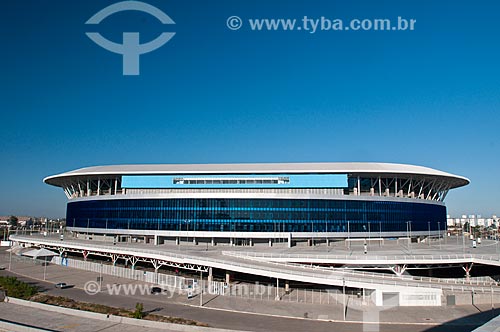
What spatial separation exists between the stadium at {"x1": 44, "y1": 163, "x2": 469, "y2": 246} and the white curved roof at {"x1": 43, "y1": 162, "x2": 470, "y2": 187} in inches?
6.7

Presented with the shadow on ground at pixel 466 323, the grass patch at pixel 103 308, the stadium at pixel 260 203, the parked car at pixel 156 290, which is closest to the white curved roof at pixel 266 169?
the stadium at pixel 260 203

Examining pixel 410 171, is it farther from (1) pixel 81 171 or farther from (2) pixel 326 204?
(1) pixel 81 171

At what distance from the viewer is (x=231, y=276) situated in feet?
145

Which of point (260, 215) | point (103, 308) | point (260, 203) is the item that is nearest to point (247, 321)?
point (103, 308)

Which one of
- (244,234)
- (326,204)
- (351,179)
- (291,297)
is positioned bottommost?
(291,297)

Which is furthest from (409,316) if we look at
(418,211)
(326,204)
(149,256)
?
(418,211)

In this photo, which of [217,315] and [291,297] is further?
[291,297]

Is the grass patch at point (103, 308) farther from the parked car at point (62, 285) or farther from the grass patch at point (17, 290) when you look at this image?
the parked car at point (62, 285)

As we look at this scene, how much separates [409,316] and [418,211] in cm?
4677

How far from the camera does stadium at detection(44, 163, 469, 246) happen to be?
207 feet

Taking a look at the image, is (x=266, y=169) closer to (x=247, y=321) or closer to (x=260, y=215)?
(x=260, y=215)

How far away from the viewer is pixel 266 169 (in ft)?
219

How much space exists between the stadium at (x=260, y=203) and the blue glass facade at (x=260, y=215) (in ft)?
0.53

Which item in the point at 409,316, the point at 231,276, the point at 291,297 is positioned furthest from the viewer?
the point at 231,276
